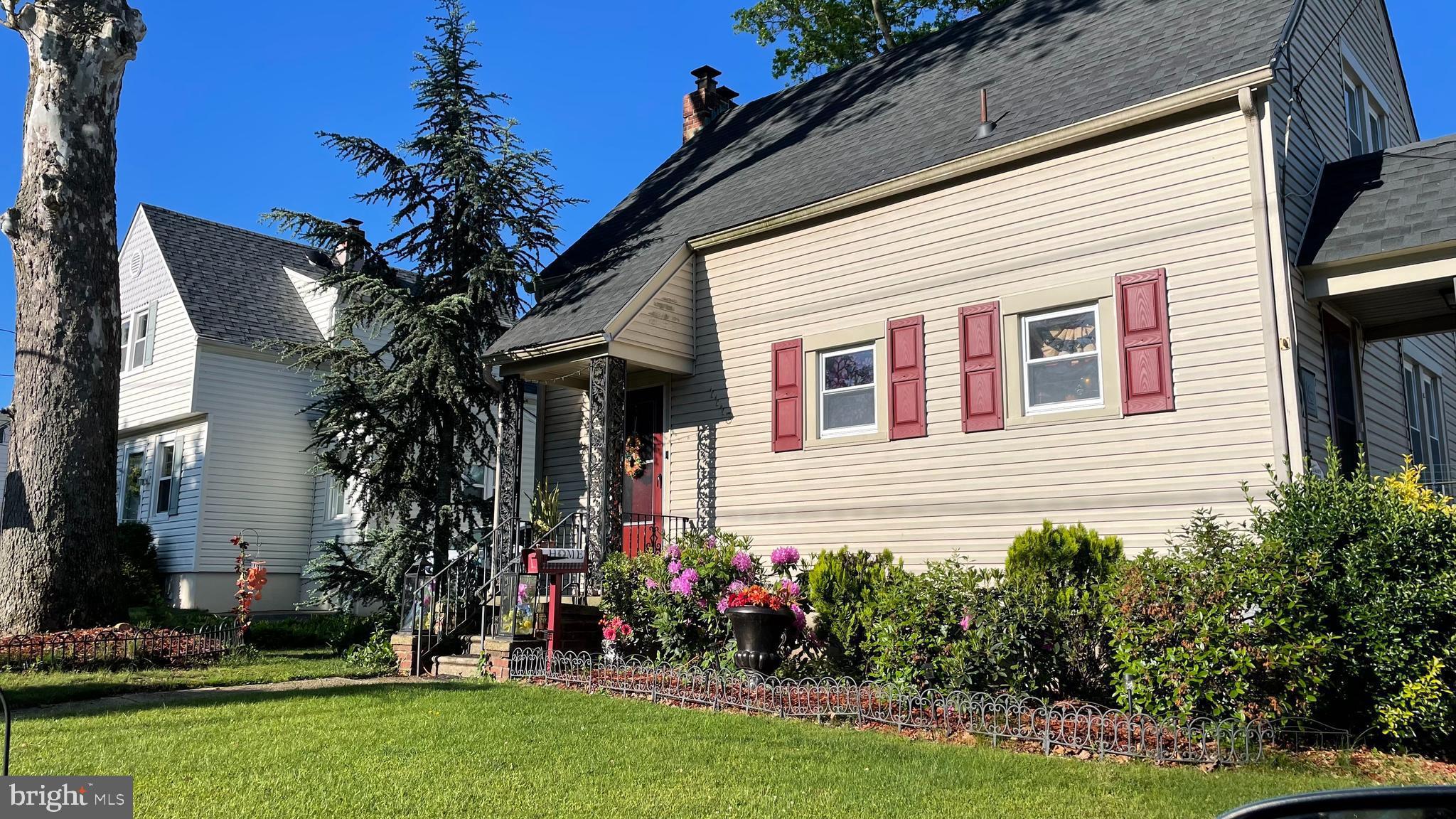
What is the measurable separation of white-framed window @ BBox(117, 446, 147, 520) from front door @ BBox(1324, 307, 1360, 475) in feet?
73.7

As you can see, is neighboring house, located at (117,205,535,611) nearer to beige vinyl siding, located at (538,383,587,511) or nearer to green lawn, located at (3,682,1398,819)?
beige vinyl siding, located at (538,383,587,511)

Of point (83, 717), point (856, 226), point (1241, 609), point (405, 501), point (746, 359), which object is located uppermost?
point (856, 226)

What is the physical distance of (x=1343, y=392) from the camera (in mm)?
10133

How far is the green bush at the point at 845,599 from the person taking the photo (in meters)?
9.50

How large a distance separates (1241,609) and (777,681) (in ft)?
12.2

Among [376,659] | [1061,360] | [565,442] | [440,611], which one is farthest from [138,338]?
[1061,360]

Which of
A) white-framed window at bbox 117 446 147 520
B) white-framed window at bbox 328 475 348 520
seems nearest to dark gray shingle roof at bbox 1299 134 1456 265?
white-framed window at bbox 328 475 348 520

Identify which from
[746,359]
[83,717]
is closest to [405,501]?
[746,359]

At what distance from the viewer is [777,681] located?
29.1 feet

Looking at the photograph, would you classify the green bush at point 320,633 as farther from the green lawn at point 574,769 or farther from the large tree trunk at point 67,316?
the green lawn at point 574,769

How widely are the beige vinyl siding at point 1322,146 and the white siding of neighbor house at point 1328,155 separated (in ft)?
0.04

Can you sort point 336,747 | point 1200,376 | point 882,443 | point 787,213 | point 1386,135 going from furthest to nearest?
point 1386,135 → point 787,213 → point 882,443 → point 1200,376 → point 336,747

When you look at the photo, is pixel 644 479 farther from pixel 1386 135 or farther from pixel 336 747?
pixel 1386 135

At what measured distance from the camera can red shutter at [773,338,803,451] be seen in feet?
39.3
